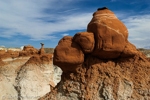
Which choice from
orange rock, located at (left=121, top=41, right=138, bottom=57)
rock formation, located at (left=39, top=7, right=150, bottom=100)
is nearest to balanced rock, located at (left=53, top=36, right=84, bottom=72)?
rock formation, located at (left=39, top=7, right=150, bottom=100)

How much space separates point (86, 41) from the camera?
354cm

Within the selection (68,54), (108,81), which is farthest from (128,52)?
(68,54)

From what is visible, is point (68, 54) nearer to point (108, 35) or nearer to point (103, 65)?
point (103, 65)

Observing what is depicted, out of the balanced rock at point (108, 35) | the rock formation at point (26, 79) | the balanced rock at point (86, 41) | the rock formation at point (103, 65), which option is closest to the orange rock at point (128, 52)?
the rock formation at point (103, 65)

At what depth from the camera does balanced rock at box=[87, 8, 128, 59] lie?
3566 mm

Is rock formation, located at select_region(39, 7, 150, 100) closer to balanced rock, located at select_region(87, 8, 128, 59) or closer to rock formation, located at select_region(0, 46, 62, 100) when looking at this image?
balanced rock, located at select_region(87, 8, 128, 59)

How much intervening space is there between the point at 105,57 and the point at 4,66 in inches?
308

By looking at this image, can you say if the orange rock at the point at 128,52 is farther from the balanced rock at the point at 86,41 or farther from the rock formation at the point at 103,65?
the balanced rock at the point at 86,41

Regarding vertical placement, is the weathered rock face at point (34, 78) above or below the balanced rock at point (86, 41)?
below

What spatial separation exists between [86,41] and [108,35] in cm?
60

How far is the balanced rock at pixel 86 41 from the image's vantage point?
353cm

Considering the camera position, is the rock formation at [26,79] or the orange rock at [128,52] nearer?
the orange rock at [128,52]

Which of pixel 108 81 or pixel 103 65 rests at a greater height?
pixel 103 65

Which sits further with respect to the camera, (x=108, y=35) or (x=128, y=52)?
(x=128, y=52)
